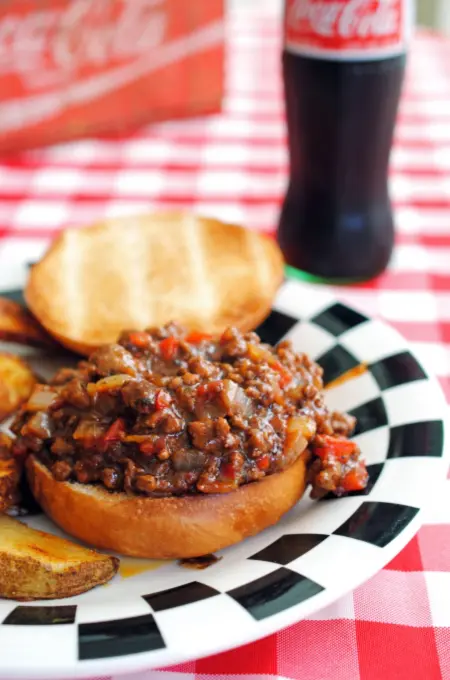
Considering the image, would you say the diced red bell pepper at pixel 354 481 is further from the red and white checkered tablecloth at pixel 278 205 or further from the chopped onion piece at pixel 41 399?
the chopped onion piece at pixel 41 399

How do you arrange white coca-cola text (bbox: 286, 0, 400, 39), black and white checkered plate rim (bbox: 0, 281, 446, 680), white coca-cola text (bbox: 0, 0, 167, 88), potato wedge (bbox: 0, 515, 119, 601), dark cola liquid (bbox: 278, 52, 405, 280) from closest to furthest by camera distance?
black and white checkered plate rim (bbox: 0, 281, 446, 680), potato wedge (bbox: 0, 515, 119, 601), white coca-cola text (bbox: 286, 0, 400, 39), dark cola liquid (bbox: 278, 52, 405, 280), white coca-cola text (bbox: 0, 0, 167, 88)

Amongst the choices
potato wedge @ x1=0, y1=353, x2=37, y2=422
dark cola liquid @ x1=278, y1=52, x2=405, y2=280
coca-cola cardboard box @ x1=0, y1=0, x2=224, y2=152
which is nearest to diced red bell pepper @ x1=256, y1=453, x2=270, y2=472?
potato wedge @ x1=0, y1=353, x2=37, y2=422

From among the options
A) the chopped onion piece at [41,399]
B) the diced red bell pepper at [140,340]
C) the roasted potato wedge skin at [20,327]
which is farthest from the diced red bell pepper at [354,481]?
the roasted potato wedge skin at [20,327]

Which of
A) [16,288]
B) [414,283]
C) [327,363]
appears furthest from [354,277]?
[16,288]

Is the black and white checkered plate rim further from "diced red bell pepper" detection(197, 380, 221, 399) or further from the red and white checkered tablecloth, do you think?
"diced red bell pepper" detection(197, 380, 221, 399)

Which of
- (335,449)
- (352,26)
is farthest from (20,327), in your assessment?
(352,26)

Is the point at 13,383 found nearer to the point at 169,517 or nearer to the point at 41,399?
the point at 41,399
